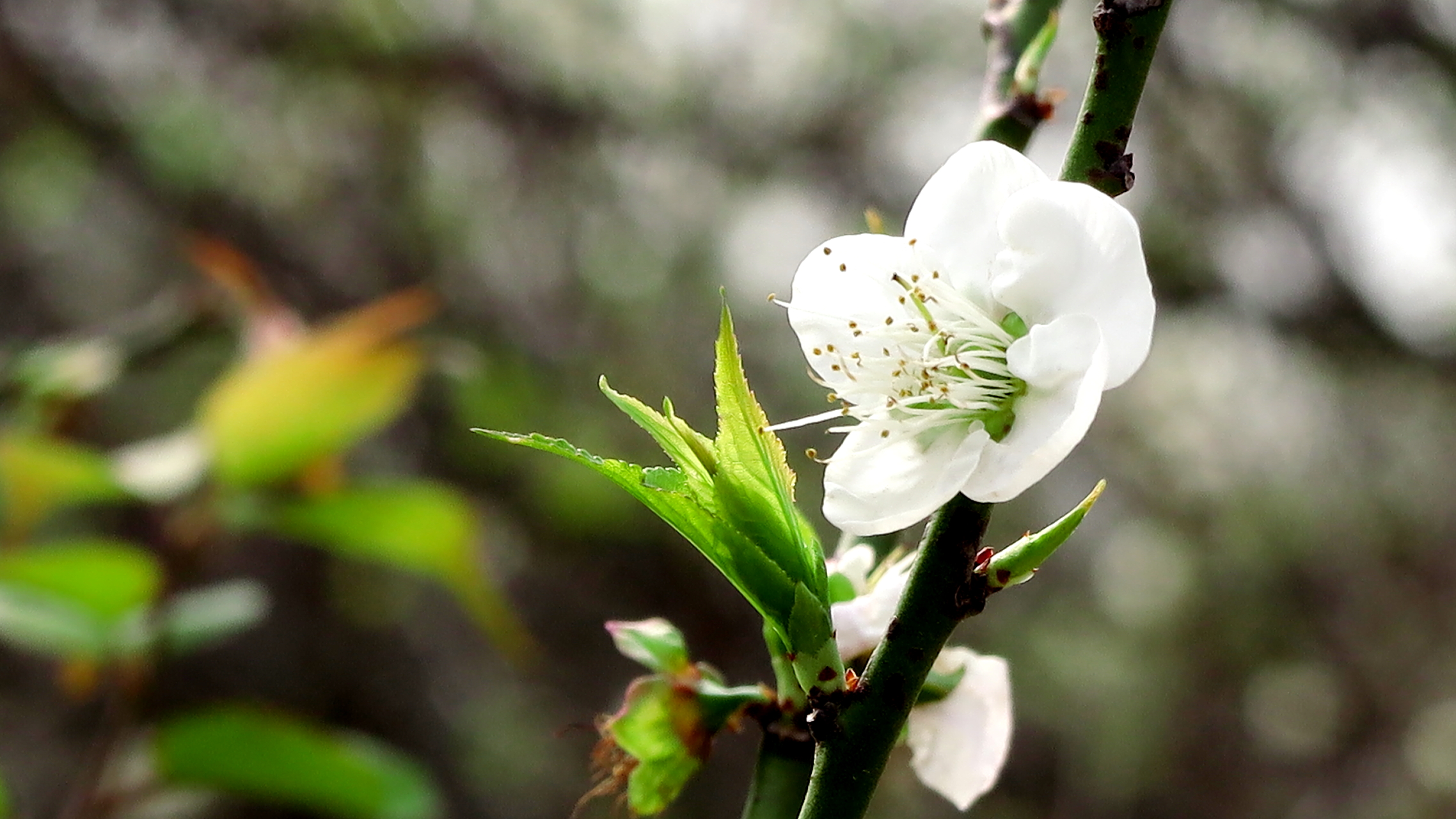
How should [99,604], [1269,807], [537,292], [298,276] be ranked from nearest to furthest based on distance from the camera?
[99,604]
[298,276]
[537,292]
[1269,807]

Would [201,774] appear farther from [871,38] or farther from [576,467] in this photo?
[871,38]

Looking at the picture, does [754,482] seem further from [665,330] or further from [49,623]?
[665,330]

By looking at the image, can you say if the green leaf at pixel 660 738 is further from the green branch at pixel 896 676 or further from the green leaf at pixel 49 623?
the green leaf at pixel 49 623

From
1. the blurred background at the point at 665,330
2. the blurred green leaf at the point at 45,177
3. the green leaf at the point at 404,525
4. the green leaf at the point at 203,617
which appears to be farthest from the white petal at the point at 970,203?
the blurred green leaf at the point at 45,177

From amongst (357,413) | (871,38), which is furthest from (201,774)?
(871,38)

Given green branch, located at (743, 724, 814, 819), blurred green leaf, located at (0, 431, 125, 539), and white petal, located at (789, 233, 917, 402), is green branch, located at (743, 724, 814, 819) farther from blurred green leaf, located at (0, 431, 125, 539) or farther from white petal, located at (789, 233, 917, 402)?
blurred green leaf, located at (0, 431, 125, 539)
